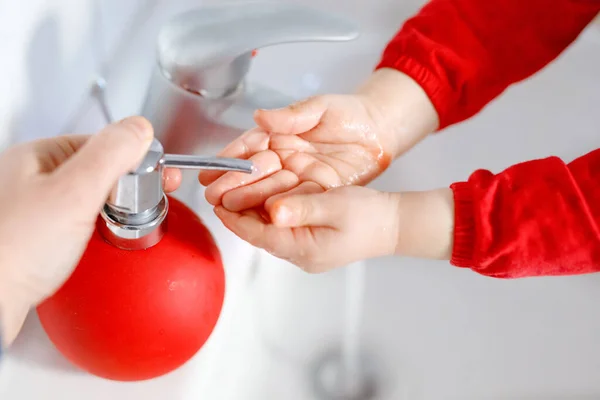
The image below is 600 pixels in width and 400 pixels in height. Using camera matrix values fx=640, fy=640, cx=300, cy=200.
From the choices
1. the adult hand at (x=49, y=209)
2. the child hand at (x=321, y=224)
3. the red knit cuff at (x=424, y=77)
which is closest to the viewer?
the adult hand at (x=49, y=209)

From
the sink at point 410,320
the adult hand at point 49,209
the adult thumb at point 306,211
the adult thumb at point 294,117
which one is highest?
the adult hand at point 49,209

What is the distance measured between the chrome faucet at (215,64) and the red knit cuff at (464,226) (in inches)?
5.1

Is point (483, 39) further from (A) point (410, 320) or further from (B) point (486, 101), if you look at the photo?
(A) point (410, 320)

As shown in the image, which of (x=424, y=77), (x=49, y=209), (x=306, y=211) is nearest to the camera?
(x=49, y=209)

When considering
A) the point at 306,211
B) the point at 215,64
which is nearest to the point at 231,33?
the point at 215,64

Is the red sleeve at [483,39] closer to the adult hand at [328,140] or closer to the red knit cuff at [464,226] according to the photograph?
the adult hand at [328,140]

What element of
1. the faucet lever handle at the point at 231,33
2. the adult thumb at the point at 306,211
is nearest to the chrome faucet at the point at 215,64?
the faucet lever handle at the point at 231,33

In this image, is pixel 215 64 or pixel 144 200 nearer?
pixel 144 200

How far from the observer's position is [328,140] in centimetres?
46

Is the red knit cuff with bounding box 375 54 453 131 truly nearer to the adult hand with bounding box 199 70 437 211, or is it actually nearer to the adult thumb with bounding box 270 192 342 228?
the adult hand with bounding box 199 70 437 211

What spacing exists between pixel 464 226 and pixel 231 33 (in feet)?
0.66

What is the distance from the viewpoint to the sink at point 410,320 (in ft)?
1.41

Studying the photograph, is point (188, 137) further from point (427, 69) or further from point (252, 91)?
point (427, 69)

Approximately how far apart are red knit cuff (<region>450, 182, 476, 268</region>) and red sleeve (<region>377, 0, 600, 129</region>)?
13cm
